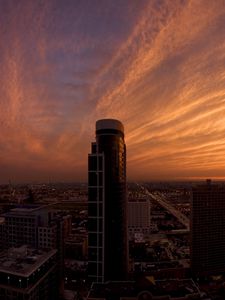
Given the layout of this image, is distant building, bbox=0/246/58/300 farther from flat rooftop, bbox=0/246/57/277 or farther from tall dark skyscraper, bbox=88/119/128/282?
tall dark skyscraper, bbox=88/119/128/282

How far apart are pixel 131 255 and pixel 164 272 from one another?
862cm

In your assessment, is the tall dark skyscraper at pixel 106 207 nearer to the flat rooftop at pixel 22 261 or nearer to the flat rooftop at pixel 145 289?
the flat rooftop at pixel 22 261

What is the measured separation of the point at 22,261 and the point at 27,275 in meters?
2.72

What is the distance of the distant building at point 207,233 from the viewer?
33.9m

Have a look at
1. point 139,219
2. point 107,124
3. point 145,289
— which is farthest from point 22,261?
point 139,219

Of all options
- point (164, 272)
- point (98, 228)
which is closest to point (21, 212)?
point (98, 228)

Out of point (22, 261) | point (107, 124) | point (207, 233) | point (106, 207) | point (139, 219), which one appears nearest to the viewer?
point (22, 261)

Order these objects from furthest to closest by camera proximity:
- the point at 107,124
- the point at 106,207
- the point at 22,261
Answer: the point at 107,124 < the point at 106,207 < the point at 22,261

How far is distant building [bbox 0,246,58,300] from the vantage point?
19.9m

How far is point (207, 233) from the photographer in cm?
3428

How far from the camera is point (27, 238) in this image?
30.1 metres

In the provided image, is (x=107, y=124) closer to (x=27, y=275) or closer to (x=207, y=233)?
(x=27, y=275)

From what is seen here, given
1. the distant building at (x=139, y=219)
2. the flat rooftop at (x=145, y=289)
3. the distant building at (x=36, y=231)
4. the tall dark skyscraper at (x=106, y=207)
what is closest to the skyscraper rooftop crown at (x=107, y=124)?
the tall dark skyscraper at (x=106, y=207)

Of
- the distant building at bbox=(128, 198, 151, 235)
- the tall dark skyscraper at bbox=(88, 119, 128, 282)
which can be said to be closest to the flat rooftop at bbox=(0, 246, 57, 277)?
the tall dark skyscraper at bbox=(88, 119, 128, 282)
